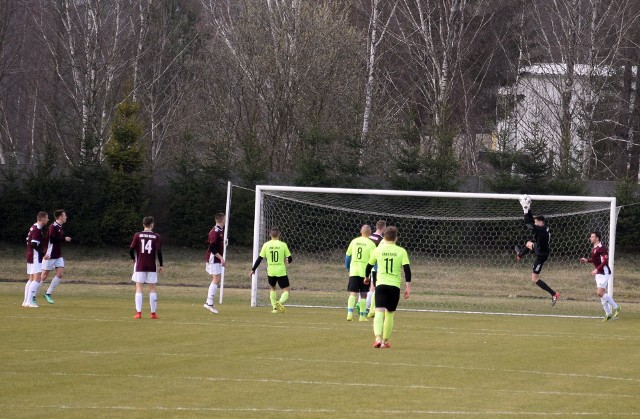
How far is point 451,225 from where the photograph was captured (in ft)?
105

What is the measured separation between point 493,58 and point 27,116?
2857 cm

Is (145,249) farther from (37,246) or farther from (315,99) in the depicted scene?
(315,99)

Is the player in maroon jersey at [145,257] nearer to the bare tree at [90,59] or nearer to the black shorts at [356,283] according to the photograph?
the black shorts at [356,283]

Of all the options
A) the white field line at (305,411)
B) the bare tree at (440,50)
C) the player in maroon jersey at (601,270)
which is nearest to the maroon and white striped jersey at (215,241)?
the player in maroon jersey at (601,270)

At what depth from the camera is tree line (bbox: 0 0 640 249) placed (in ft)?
130

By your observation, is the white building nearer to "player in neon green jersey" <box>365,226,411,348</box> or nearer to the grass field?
the grass field

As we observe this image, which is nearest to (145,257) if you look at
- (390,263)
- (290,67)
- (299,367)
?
(390,263)

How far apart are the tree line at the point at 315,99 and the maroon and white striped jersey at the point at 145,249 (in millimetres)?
19857

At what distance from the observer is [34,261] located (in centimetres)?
2133

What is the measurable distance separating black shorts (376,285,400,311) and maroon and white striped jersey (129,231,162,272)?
19.5 feet

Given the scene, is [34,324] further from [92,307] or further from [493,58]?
[493,58]

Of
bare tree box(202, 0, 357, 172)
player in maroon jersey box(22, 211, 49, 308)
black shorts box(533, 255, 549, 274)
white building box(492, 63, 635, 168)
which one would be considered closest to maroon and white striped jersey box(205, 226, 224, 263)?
player in maroon jersey box(22, 211, 49, 308)

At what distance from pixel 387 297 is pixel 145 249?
6174mm

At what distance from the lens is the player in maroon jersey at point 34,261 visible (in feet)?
69.5
